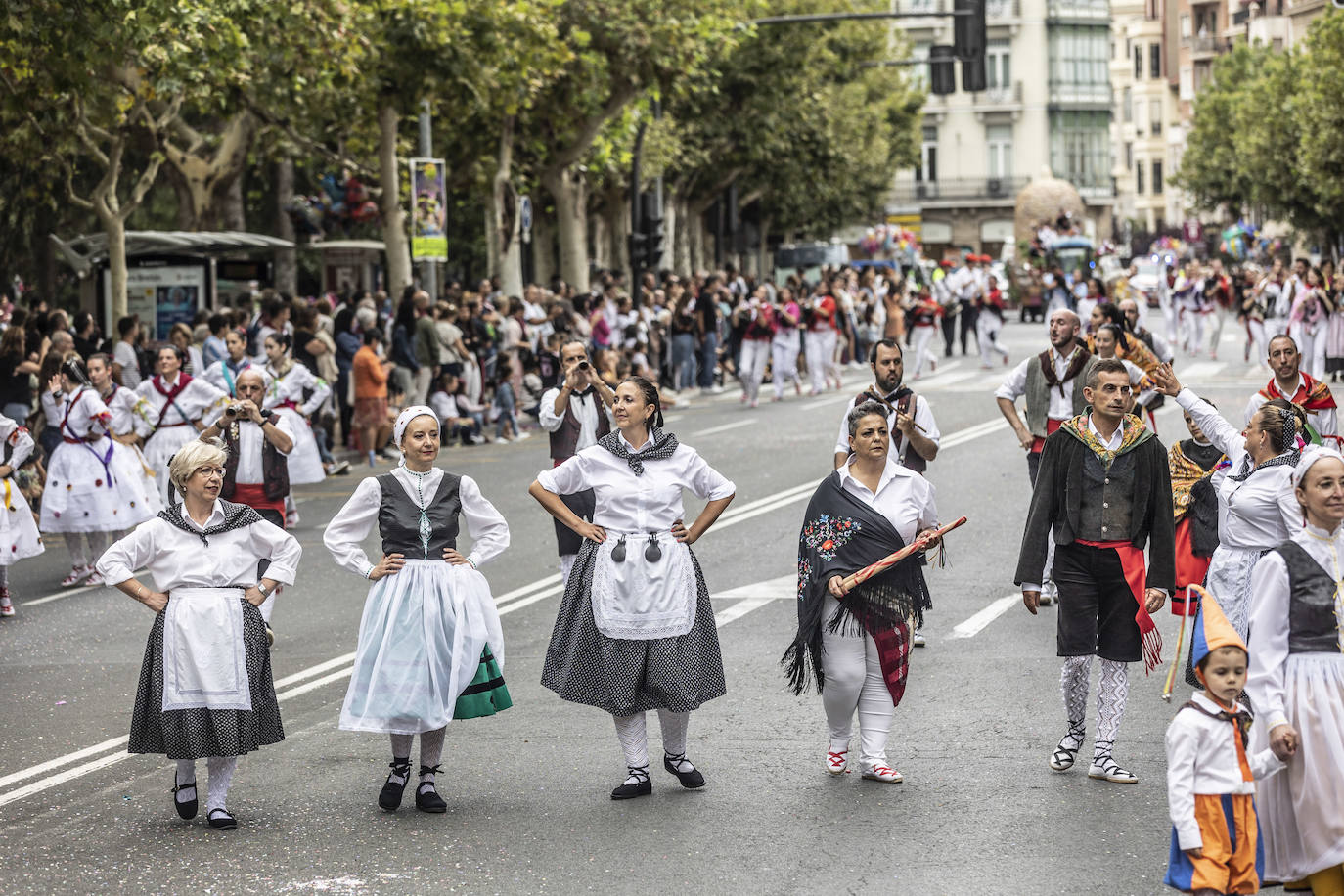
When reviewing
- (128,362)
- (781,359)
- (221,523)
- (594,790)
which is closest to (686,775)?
(594,790)

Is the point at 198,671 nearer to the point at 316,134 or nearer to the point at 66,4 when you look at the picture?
the point at 66,4

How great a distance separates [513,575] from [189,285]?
13.9m

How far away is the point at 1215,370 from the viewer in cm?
3034

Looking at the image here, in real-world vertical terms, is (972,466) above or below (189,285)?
below

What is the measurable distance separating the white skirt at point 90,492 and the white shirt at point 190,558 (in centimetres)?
665

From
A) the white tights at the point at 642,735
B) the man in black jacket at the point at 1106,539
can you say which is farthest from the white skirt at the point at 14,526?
the man in black jacket at the point at 1106,539

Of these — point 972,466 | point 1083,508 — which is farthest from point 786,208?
point 1083,508

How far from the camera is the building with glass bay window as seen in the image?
9156 cm

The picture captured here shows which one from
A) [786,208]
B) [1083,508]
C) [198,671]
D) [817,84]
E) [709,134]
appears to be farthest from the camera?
[786,208]

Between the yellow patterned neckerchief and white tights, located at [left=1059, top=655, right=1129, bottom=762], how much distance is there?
2.78 ft

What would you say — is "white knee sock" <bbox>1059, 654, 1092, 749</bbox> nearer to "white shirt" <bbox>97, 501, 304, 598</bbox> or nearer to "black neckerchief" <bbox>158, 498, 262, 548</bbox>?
"white shirt" <bbox>97, 501, 304, 598</bbox>

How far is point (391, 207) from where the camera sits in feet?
86.0

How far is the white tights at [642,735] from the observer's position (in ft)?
26.1

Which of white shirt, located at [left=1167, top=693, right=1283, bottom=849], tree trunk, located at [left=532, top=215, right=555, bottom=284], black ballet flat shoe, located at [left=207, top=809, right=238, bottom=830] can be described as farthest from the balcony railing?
white shirt, located at [left=1167, top=693, right=1283, bottom=849]
